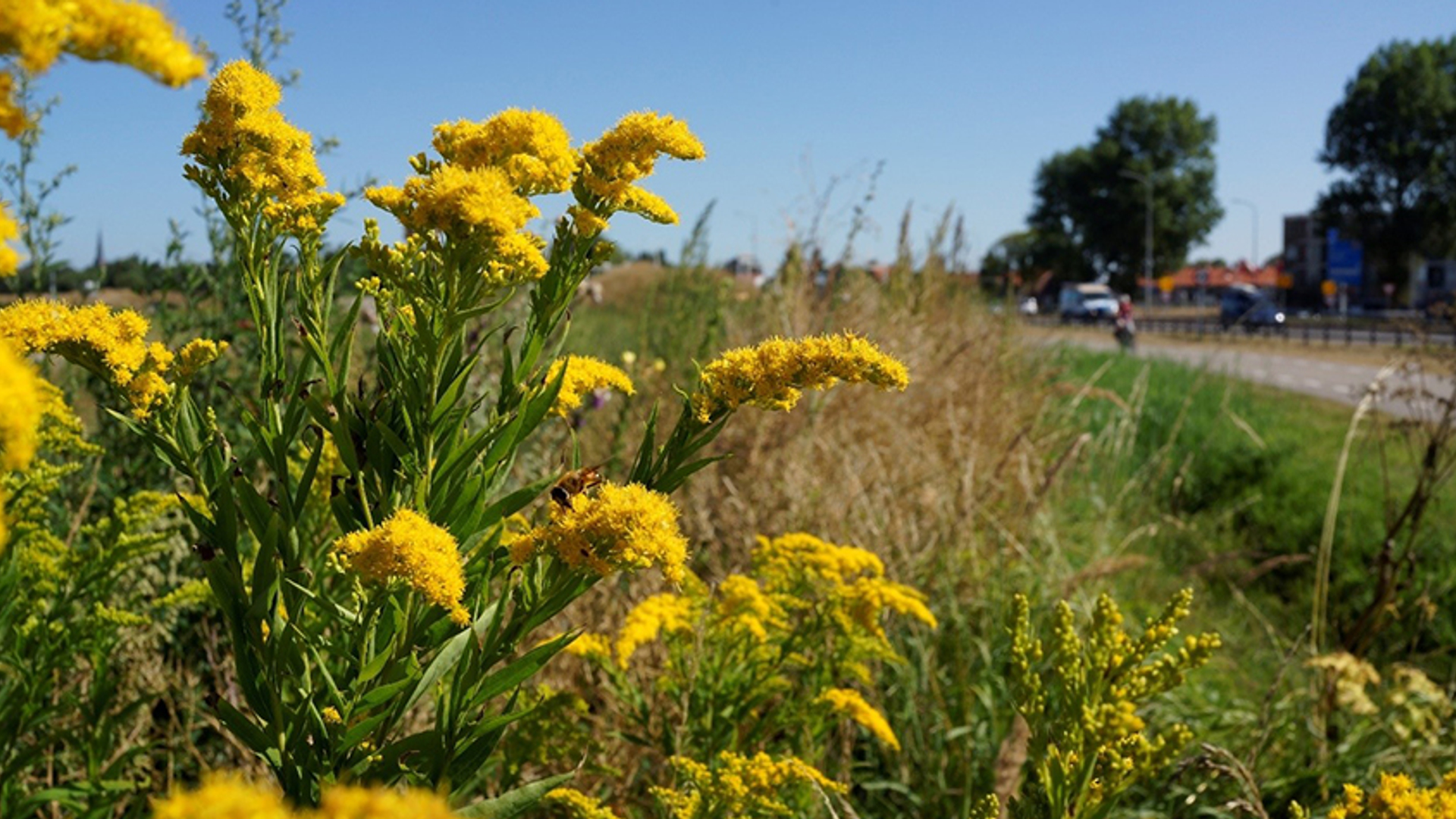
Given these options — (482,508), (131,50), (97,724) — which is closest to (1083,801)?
(482,508)

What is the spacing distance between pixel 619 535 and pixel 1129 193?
64979 millimetres

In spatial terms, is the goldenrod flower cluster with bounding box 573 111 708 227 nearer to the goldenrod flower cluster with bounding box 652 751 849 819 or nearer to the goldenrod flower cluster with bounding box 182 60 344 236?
the goldenrod flower cluster with bounding box 182 60 344 236

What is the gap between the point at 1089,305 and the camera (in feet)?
150

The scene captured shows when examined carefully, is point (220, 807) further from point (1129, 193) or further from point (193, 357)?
point (1129, 193)

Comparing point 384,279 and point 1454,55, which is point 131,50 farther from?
point 1454,55

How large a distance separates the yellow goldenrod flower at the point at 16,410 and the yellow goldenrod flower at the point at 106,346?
62 cm

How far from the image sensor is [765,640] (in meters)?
2.51

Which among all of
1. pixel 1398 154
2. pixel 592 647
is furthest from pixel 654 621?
pixel 1398 154

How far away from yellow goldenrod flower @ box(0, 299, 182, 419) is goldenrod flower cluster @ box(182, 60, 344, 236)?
0.69 ft

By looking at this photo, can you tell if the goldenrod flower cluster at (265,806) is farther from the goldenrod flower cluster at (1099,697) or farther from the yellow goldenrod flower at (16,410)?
the goldenrod flower cluster at (1099,697)

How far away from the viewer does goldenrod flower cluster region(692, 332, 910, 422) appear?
1491 mm

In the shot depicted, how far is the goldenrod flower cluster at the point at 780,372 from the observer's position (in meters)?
1.49

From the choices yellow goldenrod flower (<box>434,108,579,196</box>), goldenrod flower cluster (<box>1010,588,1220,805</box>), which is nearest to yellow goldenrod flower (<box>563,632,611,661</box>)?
goldenrod flower cluster (<box>1010,588,1220,805</box>)

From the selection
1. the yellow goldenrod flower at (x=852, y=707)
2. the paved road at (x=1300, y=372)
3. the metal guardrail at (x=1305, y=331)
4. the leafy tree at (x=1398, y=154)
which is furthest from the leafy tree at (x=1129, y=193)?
the yellow goldenrod flower at (x=852, y=707)
